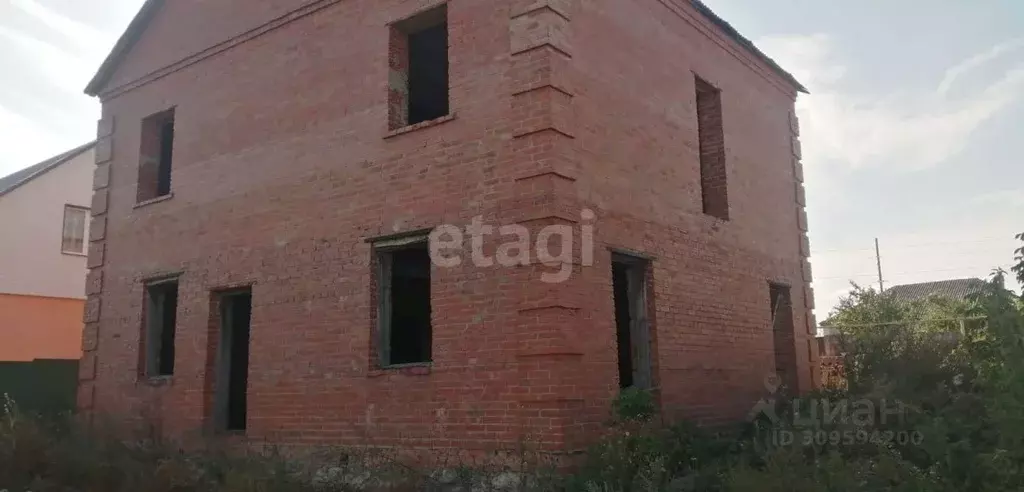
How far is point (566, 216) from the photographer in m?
7.73

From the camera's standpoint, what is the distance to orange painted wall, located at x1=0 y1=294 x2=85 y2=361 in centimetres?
2038

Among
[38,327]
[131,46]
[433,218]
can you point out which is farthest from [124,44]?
[38,327]

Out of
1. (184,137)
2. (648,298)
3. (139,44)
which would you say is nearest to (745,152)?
(648,298)

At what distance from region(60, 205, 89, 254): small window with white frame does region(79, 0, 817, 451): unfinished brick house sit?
1116cm

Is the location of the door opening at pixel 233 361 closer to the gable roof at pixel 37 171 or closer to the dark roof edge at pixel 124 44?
the dark roof edge at pixel 124 44

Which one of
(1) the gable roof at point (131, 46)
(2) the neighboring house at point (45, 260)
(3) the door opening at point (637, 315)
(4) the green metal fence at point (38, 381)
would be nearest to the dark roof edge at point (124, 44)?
(1) the gable roof at point (131, 46)

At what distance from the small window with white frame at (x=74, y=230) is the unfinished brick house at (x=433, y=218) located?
439 inches

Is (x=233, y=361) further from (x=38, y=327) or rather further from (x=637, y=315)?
(x=38, y=327)

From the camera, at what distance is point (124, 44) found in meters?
13.0

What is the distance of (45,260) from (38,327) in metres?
2.09

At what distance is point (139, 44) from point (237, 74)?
9.78 ft

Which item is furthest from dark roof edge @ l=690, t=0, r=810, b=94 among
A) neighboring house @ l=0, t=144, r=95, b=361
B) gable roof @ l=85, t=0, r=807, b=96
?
neighboring house @ l=0, t=144, r=95, b=361

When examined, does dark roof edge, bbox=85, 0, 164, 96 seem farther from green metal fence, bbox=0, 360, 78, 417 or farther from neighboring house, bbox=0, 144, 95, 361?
neighboring house, bbox=0, 144, 95, 361

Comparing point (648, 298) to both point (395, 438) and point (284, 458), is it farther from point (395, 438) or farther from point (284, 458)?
point (284, 458)
